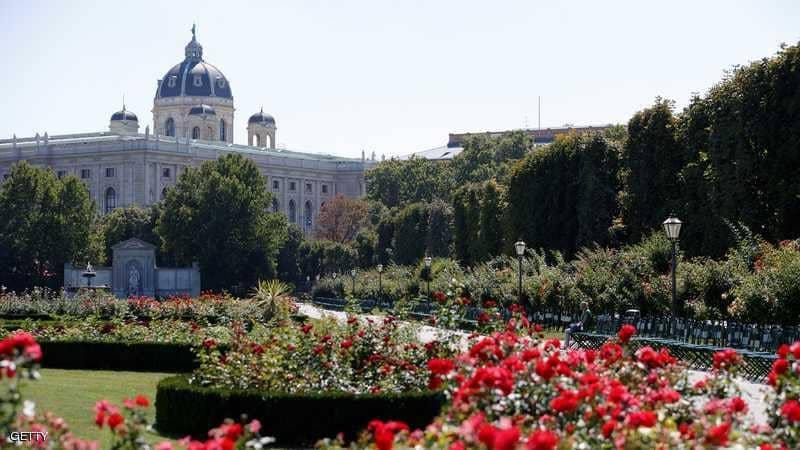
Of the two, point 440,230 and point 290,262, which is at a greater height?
point 440,230

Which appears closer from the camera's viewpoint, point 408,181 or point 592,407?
point 592,407

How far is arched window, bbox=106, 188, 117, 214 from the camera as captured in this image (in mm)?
128375

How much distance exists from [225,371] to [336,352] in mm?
1387

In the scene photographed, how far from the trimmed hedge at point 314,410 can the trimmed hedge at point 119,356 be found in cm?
1105

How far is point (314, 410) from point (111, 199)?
116634mm

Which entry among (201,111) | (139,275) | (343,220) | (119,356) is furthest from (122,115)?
(119,356)

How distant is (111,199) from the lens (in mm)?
128875

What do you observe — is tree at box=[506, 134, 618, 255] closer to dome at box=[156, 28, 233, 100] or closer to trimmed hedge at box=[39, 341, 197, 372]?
trimmed hedge at box=[39, 341, 197, 372]

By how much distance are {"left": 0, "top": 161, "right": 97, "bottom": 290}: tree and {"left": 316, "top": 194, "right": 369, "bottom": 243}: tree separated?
3585 cm

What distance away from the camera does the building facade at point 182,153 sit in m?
128

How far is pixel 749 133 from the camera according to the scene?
1548 inches

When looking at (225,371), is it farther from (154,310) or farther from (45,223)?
(45,223)

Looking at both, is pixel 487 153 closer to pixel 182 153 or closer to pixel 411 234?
pixel 411 234

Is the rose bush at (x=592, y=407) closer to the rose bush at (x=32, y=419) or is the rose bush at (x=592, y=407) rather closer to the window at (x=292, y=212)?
the rose bush at (x=32, y=419)
